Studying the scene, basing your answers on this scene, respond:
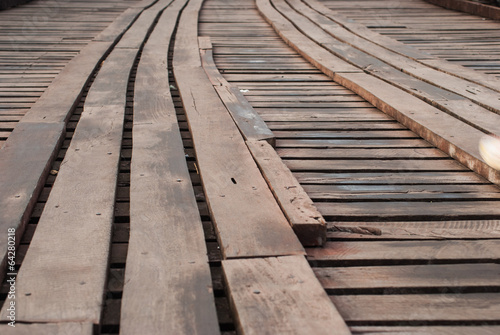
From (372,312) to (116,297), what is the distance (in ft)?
1.90

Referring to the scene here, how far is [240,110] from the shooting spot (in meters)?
2.96

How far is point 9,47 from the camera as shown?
4.83m

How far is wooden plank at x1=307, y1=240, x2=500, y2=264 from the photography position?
5.35 feet

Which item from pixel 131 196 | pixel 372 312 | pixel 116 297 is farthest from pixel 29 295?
pixel 372 312

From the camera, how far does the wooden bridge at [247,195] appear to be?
138cm

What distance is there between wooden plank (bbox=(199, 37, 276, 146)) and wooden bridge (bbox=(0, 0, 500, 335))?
0.02m

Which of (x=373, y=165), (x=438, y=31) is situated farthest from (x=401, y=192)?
(x=438, y=31)

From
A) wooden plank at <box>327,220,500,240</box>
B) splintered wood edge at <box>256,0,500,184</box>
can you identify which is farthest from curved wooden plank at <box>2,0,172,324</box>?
splintered wood edge at <box>256,0,500,184</box>

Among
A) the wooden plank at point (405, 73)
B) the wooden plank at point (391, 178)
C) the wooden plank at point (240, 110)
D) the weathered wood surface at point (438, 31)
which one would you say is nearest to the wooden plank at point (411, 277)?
the wooden plank at point (391, 178)

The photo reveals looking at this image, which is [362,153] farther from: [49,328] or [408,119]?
[49,328]

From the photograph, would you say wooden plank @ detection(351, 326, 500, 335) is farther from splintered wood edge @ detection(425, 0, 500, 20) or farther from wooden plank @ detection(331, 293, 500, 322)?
splintered wood edge @ detection(425, 0, 500, 20)

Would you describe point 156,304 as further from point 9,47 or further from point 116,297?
point 9,47

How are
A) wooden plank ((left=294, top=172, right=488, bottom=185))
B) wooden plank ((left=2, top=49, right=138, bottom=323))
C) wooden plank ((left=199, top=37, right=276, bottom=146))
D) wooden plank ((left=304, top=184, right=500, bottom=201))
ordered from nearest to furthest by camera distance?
wooden plank ((left=2, top=49, right=138, bottom=323))
wooden plank ((left=304, top=184, right=500, bottom=201))
wooden plank ((left=294, top=172, right=488, bottom=185))
wooden plank ((left=199, top=37, right=276, bottom=146))

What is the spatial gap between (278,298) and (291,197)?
58 centimetres
